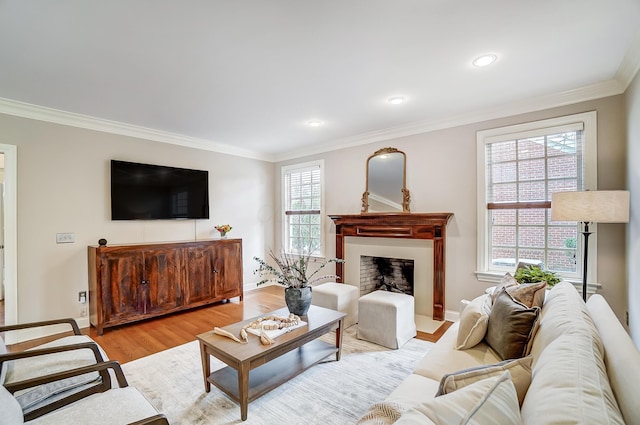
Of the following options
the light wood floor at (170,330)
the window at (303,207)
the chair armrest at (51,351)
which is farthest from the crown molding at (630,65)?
the chair armrest at (51,351)

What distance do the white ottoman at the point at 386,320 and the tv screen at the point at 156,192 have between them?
10.1ft

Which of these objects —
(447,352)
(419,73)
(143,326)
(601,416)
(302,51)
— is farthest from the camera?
(143,326)

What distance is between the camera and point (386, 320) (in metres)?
2.96

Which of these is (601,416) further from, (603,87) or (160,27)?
(603,87)

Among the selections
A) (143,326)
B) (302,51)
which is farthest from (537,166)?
(143,326)

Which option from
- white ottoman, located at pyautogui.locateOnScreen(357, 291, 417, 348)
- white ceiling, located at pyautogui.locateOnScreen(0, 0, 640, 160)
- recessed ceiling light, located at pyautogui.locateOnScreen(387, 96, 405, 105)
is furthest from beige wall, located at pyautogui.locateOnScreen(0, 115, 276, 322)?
recessed ceiling light, located at pyautogui.locateOnScreen(387, 96, 405, 105)

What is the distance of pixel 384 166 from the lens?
14.2 feet

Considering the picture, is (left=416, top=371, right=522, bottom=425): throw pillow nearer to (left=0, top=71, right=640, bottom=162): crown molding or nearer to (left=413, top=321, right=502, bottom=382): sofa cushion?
(left=413, top=321, right=502, bottom=382): sofa cushion

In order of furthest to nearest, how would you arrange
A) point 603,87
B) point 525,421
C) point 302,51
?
point 603,87 < point 302,51 < point 525,421

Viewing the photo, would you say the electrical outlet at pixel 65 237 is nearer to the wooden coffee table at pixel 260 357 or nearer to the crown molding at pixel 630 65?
the wooden coffee table at pixel 260 357

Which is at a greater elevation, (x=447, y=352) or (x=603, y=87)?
(x=603, y=87)

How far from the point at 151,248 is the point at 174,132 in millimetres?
1734

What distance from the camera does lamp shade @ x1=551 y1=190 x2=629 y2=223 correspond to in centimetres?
225

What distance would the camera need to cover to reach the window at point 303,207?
5254 mm
